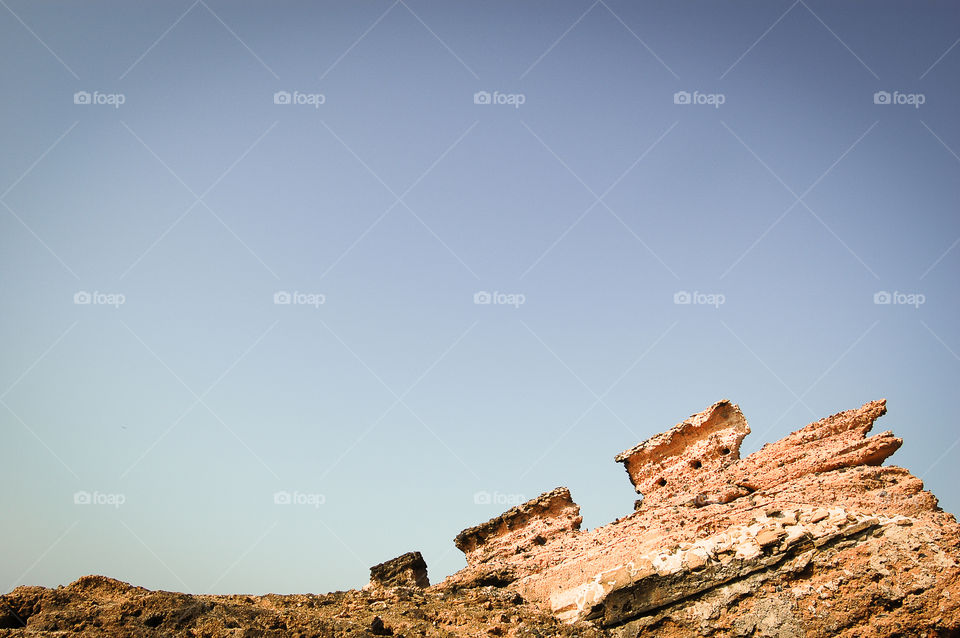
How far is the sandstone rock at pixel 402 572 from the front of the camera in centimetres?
1912

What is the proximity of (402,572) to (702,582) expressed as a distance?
9.78 metres

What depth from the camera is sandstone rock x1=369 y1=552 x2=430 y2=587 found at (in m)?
19.1

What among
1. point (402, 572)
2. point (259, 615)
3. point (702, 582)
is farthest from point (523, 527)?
point (259, 615)

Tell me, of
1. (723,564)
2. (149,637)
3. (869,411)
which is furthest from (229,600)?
(869,411)

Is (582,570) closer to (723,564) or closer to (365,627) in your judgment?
(723,564)

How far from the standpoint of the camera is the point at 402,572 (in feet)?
63.6

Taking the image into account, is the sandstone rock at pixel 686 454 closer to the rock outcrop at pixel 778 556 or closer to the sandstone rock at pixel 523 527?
the rock outcrop at pixel 778 556

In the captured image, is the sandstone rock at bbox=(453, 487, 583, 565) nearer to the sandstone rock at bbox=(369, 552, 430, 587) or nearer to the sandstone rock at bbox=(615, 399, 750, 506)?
the sandstone rock at bbox=(369, 552, 430, 587)

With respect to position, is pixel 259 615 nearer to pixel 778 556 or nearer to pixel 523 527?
pixel 523 527

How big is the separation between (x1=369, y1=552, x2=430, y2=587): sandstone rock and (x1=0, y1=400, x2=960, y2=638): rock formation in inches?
1.9

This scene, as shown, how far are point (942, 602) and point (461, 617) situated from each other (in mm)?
10196

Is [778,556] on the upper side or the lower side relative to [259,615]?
lower

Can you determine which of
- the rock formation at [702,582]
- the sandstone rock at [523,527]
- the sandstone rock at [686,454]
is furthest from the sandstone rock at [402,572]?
the sandstone rock at [686,454]

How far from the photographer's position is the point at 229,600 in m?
14.9
